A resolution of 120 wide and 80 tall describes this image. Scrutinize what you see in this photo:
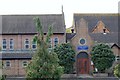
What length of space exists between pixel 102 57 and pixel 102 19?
24.5 metres

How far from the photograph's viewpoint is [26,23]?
5956 centimetres

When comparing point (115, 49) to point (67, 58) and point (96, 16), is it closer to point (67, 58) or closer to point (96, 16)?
point (67, 58)

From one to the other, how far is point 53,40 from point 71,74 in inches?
317

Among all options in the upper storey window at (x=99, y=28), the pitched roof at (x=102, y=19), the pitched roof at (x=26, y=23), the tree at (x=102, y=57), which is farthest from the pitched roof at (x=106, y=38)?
the pitched roof at (x=102, y=19)

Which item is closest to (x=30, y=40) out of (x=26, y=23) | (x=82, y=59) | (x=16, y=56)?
(x=26, y=23)

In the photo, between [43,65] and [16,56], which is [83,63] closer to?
[16,56]

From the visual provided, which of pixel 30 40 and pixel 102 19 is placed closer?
pixel 30 40

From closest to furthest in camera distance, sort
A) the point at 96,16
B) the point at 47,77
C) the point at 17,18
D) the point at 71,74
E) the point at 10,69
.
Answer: the point at 47,77
the point at 71,74
the point at 10,69
the point at 17,18
the point at 96,16

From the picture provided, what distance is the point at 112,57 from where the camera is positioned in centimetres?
5269

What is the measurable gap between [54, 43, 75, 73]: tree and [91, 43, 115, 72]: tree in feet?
11.1

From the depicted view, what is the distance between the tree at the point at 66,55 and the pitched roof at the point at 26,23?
479 cm

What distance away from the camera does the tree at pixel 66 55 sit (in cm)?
5203

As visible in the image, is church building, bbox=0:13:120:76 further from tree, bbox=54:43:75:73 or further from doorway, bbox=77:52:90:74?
tree, bbox=54:43:75:73

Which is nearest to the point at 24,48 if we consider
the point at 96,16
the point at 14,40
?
the point at 14,40
